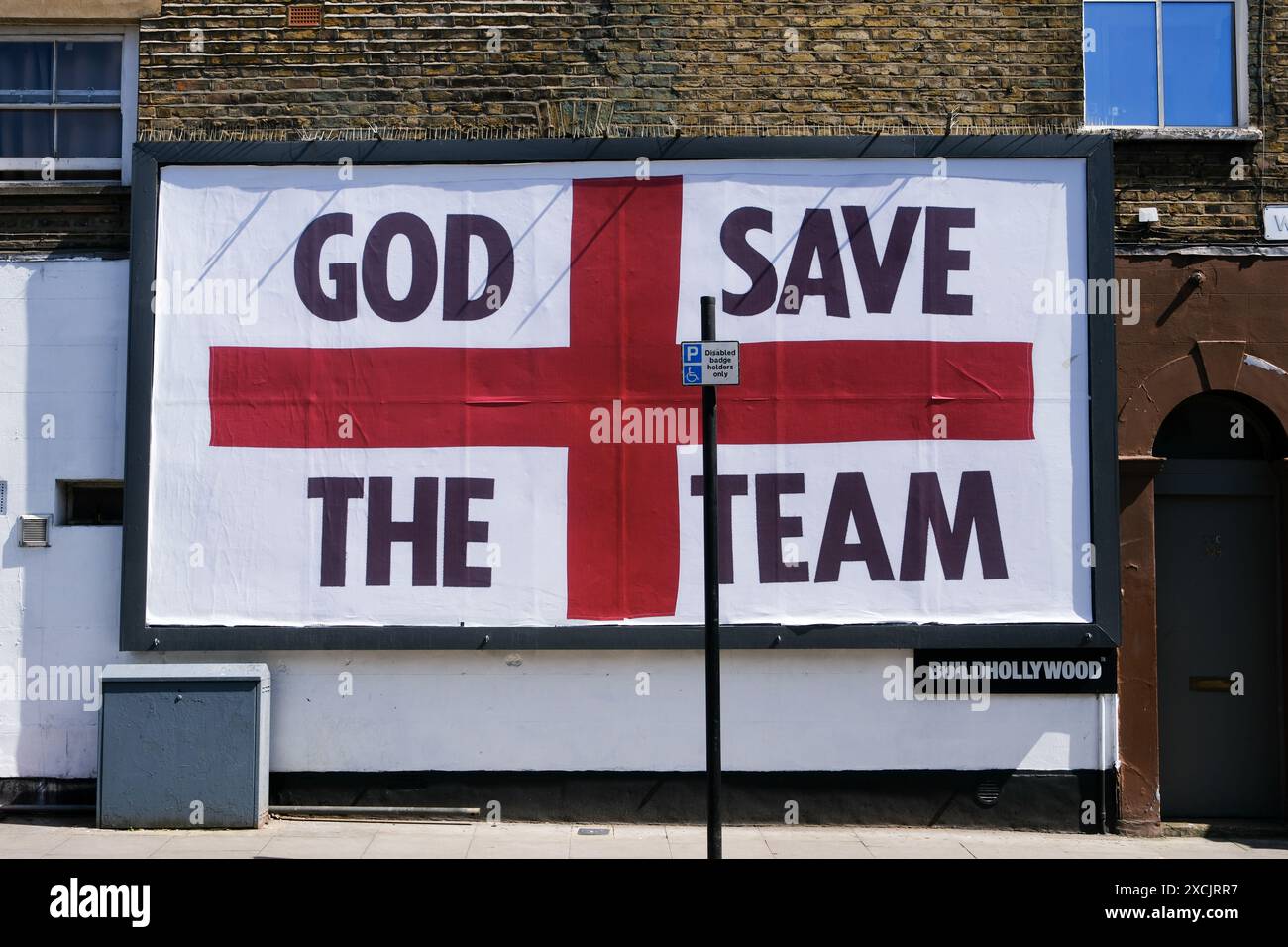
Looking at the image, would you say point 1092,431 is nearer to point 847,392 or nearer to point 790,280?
point 847,392

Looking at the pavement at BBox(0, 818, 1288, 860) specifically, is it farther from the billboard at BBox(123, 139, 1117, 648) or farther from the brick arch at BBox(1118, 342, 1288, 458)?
the brick arch at BBox(1118, 342, 1288, 458)

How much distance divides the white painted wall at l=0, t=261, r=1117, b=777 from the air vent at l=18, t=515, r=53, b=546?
9.9 inches

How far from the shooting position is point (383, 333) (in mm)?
9688

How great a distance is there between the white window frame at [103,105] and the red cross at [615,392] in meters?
1.96

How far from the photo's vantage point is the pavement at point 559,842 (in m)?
8.60

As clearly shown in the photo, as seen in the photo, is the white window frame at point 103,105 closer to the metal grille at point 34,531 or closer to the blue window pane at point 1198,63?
the metal grille at point 34,531

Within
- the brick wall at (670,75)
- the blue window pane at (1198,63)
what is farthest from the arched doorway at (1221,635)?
the blue window pane at (1198,63)

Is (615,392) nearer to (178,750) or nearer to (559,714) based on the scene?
(559,714)

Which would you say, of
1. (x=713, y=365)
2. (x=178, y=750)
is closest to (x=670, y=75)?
(x=713, y=365)

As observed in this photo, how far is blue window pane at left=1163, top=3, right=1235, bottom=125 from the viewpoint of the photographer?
10.1m

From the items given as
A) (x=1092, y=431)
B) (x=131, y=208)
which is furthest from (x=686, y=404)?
(x=131, y=208)

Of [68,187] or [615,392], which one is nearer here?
[615,392]

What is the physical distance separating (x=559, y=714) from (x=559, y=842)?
992 millimetres

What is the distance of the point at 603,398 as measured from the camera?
9602 millimetres
